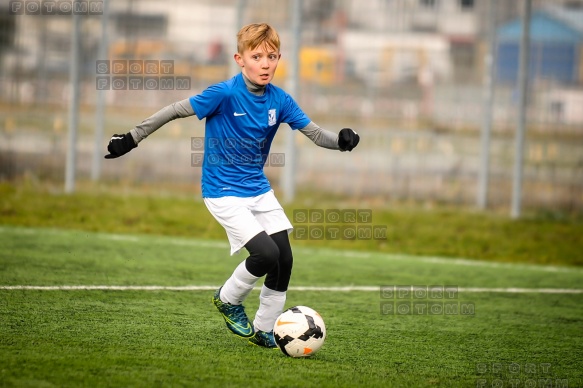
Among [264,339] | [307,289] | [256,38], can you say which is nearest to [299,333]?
[264,339]

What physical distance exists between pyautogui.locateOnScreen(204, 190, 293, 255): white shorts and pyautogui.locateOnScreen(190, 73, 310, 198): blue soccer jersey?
0.18 ft

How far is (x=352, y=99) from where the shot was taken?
13.1m

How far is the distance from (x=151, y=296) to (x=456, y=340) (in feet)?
8.00

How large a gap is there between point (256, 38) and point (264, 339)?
1.86 metres

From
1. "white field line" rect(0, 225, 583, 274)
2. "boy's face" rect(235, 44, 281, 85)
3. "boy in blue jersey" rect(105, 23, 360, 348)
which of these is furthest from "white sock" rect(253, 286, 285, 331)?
"white field line" rect(0, 225, 583, 274)

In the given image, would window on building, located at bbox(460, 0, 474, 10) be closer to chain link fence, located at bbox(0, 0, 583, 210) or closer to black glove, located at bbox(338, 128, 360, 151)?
chain link fence, located at bbox(0, 0, 583, 210)

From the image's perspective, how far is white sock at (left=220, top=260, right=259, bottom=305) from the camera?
18.6ft

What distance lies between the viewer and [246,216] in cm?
561

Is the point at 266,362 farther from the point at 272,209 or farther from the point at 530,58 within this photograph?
the point at 530,58

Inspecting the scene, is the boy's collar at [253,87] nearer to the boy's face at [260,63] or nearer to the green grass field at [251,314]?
the boy's face at [260,63]

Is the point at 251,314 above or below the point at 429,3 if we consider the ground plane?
below

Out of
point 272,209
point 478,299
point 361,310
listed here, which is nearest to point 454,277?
point 478,299

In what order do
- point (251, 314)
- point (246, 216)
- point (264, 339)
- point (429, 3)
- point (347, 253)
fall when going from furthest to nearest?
point (429, 3) → point (347, 253) → point (251, 314) → point (264, 339) → point (246, 216)

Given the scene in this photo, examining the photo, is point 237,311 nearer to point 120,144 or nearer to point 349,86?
point 120,144
